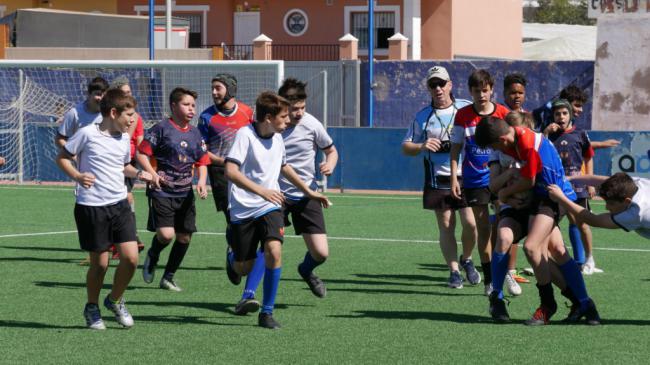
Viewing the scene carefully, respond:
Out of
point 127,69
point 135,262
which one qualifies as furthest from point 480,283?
point 127,69

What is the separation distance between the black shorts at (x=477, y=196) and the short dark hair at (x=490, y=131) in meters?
2.52

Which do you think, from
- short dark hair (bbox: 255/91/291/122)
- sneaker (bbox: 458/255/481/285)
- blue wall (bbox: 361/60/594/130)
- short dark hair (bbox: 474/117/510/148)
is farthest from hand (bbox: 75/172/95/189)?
blue wall (bbox: 361/60/594/130)

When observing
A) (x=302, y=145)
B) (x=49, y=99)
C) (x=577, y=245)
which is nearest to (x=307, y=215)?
(x=302, y=145)

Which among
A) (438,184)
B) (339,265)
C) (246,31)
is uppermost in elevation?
(246,31)

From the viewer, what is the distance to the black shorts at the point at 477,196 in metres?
11.5

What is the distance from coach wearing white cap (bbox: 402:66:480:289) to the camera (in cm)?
1159

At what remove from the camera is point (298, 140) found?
10.9 m

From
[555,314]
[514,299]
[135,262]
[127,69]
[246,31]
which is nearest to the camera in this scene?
[135,262]

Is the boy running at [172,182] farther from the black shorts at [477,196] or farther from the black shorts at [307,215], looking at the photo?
the black shorts at [477,196]

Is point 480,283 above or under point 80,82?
under

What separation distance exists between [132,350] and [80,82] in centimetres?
1953

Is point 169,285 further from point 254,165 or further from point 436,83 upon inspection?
point 436,83

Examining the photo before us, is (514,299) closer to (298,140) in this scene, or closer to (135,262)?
(298,140)

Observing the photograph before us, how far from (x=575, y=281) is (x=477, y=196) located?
211cm
